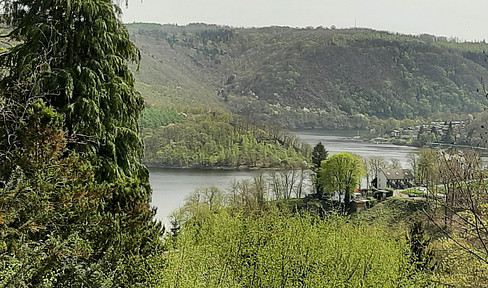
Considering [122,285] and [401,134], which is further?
[401,134]

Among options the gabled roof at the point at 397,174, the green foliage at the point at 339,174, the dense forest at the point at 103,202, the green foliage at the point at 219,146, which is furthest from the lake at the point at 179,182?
the dense forest at the point at 103,202

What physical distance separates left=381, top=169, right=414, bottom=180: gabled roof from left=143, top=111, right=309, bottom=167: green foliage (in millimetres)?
25498

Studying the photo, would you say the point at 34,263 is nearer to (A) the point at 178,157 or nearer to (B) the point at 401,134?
(A) the point at 178,157

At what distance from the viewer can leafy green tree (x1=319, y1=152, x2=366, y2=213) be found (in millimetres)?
45250

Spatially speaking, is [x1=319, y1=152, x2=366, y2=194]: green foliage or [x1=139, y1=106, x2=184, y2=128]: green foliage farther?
[x1=139, y1=106, x2=184, y2=128]: green foliage

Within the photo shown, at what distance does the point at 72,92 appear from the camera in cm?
769

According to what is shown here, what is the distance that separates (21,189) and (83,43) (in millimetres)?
3617

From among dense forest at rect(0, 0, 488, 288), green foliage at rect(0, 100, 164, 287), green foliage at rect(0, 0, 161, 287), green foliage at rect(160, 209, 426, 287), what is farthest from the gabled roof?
green foliage at rect(0, 100, 164, 287)

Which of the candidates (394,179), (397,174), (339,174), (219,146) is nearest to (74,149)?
(339,174)

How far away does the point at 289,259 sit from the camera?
8141 mm

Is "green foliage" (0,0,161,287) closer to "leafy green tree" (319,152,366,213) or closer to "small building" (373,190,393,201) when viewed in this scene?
"leafy green tree" (319,152,366,213)

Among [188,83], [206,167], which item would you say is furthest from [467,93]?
[206,167]

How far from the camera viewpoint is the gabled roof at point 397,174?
51.6 m

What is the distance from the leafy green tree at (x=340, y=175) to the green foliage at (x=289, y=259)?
35.5m
